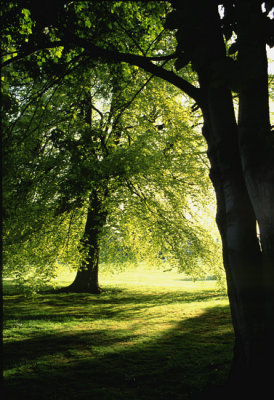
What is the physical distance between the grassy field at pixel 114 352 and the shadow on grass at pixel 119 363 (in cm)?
1

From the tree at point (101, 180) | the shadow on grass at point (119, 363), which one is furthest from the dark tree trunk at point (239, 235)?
the tree at point (101, 180)

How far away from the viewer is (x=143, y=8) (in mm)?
7383

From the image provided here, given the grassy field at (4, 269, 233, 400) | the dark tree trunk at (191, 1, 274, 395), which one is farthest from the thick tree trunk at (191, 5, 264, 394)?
the grassy field at (4, 269, 233, 400)

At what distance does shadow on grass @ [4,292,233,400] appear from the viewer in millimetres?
4676

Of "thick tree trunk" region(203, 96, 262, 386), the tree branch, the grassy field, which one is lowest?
the grassy field

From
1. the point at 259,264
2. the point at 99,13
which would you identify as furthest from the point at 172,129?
the point at 259,264

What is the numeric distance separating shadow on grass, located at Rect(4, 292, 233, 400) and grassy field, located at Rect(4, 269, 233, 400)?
15mm

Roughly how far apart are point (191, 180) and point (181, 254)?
12.1ft

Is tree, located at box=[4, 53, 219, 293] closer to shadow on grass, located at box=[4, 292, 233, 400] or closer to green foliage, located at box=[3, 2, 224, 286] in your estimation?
green foliage, located at box=[3, 2, 224, 286]

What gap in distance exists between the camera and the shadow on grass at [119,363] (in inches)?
184

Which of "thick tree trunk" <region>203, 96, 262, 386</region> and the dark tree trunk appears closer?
the dark tree trunk

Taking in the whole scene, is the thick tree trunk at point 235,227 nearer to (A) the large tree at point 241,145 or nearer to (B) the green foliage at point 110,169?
(A) the large tree at point 241,145

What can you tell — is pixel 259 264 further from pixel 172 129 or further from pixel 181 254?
pixel 172 129

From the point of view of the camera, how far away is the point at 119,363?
6.03m
